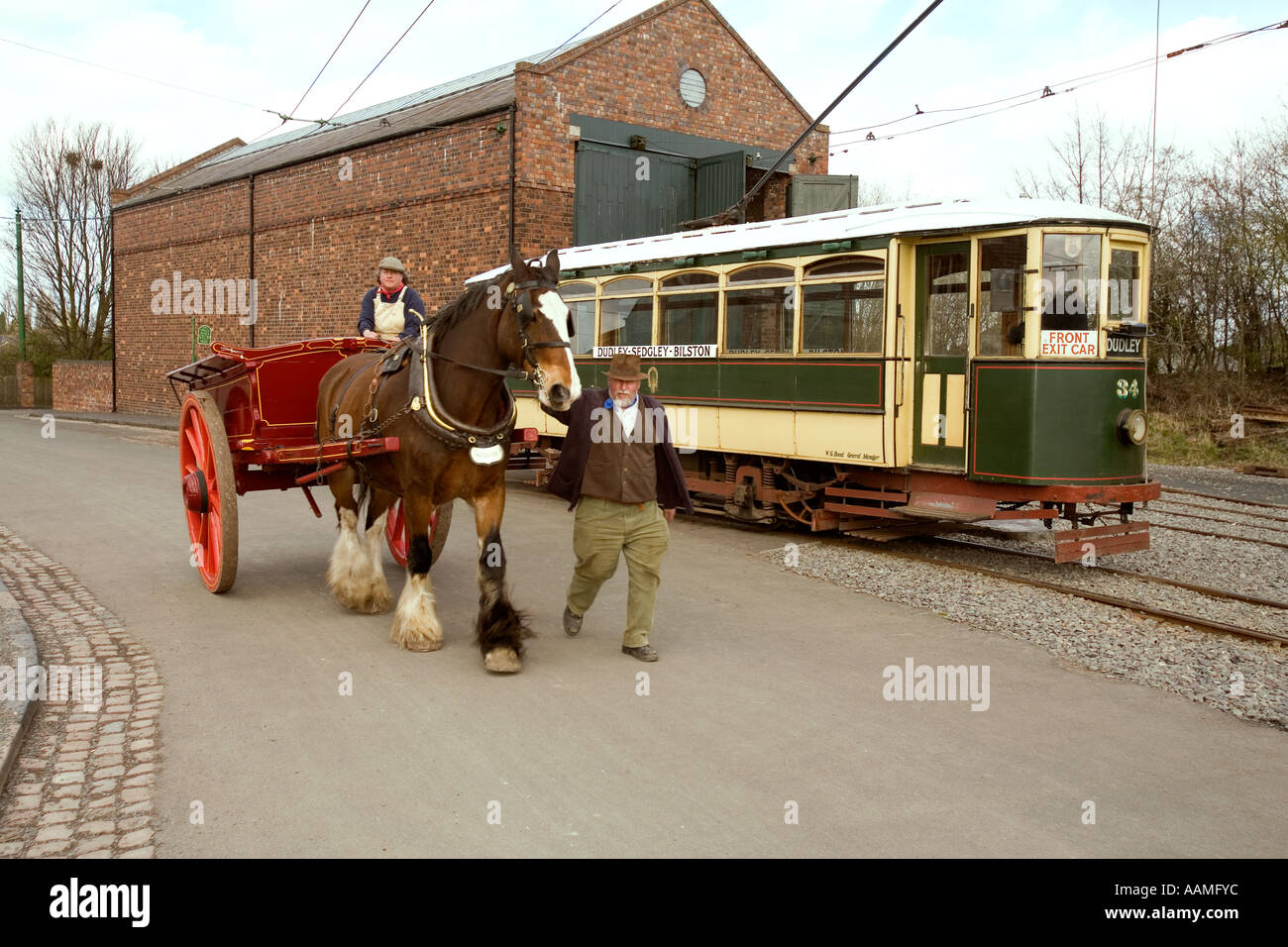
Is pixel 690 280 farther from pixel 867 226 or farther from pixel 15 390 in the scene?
pixel 15 390

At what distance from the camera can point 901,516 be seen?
10.6 m

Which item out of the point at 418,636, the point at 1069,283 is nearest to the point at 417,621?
the point at 418,636

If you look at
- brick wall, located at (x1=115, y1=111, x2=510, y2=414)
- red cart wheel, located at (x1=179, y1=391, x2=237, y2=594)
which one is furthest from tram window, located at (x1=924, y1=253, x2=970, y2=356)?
brick wall, located at (x1=115, y1=111, x2=510, y2=414)

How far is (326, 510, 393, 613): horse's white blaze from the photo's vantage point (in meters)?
7.48

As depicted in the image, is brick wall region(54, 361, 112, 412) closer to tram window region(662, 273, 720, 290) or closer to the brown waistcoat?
tram window region(662, 273, 720, 290)

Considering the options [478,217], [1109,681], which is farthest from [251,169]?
[1109,681]

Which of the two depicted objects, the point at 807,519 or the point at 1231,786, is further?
the point at 807,519

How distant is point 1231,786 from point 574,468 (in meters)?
3.74

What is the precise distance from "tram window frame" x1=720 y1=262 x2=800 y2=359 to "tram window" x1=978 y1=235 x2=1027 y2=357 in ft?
7.12

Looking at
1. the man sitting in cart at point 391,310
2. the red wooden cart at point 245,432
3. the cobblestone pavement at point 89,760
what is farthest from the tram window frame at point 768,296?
the cobblestone pavement at point 89,760

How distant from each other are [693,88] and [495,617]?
755 inches

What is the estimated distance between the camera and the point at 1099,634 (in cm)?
737

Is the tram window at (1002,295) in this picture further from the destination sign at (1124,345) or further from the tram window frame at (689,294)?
the tram window frame at (689,294)

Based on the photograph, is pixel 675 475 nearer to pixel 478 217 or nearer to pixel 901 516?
pixel 901 516
